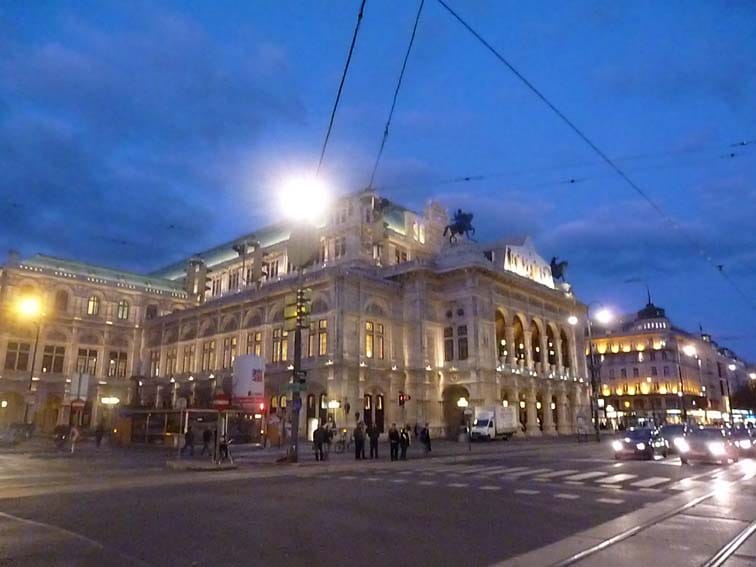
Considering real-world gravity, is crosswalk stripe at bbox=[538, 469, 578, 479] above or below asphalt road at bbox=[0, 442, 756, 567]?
below

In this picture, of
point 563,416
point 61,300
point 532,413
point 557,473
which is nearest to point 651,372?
point 563,416

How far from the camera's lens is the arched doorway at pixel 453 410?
182 ft

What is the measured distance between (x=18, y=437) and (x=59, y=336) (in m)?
26.1

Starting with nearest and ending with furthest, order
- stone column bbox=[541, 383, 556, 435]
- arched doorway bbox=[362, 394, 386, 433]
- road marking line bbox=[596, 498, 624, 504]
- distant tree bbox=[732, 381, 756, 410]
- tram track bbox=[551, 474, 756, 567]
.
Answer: tram track bbox=[551, 474, 756, 567] < road marking line bbox=[596, 498, 624, 504] < arched doorway bbox=[362, 394, 386, 433] < stone column bbox=[541, 383, 556, 435] < distant tree bbox=[732, 381, 756, 410]

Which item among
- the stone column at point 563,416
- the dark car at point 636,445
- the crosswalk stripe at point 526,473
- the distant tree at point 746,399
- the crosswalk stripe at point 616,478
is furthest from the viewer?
the distant tree at point 746,399

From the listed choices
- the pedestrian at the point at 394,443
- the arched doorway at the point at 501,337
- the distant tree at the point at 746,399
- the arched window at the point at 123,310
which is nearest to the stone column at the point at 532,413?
the arched doorway at the point at 501,337

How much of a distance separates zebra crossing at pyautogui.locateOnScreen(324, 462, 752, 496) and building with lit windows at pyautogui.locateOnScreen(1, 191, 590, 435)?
24.6 m

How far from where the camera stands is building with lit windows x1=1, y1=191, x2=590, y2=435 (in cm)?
5134

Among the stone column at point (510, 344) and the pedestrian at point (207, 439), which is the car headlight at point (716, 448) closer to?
the pedestrian at point (207, 439)

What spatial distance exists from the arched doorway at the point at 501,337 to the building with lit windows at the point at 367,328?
0.59 feet

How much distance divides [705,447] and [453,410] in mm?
31327

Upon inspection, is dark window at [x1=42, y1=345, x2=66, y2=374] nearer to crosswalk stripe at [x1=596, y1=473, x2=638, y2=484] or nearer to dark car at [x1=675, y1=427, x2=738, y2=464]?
dark car at [x1=675, y1=427, x2=738, y2=464]

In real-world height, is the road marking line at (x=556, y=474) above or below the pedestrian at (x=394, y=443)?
below

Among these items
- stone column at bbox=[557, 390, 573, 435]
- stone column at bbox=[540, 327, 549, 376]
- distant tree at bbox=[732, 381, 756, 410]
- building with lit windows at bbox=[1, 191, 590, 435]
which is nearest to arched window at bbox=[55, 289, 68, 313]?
building with lit windows at bbox=[1, 191, 590, 435]
